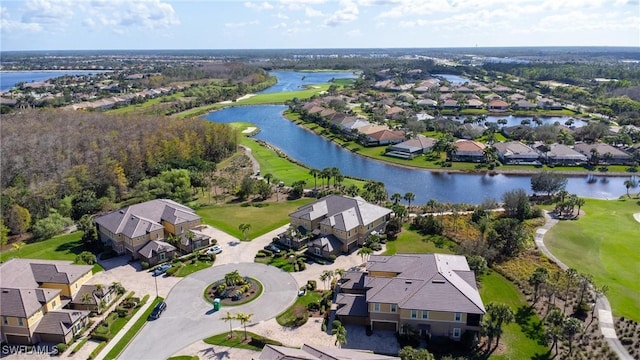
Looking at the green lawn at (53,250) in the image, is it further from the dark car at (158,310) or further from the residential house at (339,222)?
the residential house at (339,222)

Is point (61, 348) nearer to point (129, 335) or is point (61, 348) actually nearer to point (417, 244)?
point (129, 335)

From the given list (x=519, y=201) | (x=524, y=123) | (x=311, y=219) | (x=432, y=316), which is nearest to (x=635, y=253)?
(x=519, y=201)

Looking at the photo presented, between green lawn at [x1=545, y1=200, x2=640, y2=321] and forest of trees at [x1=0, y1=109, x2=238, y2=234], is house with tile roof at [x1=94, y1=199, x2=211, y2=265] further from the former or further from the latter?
green lawn at [x1=545, y1=200, x2=640, y2=321]

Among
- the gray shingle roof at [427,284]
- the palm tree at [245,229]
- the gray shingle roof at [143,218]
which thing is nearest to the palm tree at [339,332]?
the gray shingle roof at [427,284]

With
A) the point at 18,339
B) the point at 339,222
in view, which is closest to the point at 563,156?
the point at 339,222

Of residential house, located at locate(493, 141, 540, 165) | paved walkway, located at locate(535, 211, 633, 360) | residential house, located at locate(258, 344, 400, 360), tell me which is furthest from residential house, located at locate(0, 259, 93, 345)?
residential house, located at locate(493, 141, 540, 165)

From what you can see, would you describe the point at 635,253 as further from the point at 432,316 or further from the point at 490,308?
the point at 432,316
